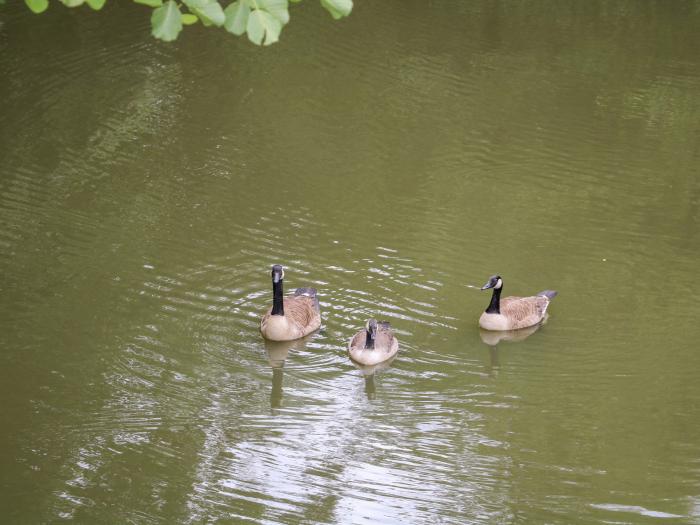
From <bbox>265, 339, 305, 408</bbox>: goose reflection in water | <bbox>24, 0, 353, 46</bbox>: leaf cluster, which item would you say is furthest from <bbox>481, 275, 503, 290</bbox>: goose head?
<bbox>24, 0, 353, 46</bbox>: leaf cluster

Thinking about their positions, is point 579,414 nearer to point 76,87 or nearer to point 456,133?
point 456,133

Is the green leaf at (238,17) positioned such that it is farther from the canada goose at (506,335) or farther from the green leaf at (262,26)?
the canada goose at (506,335)

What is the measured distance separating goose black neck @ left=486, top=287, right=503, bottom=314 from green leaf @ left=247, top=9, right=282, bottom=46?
672cm

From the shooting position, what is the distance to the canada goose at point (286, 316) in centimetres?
1091

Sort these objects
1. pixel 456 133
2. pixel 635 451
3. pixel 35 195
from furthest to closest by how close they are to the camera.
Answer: pixel 456 133 < pixel 35 195 < pixel 635 451

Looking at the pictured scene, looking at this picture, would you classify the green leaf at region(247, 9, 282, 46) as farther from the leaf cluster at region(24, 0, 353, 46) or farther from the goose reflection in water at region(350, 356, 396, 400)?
the goose reflection in water at region(350, 356, 396, 400)

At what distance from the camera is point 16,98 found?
17.2 meters

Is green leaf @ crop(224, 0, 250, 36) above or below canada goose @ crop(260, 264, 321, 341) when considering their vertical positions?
below

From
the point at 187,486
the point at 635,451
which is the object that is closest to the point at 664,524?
the point at 635,451

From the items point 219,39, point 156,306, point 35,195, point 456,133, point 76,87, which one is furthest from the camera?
point 219,39

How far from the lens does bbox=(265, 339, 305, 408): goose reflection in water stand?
401 inches

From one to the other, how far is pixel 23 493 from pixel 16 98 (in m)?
10.0

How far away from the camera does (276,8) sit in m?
4.88

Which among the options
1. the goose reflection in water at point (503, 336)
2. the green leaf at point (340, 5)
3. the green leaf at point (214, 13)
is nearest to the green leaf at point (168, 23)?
the green leaf at point (214, 13)
